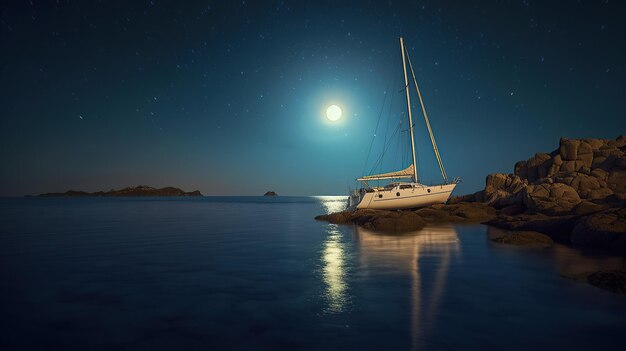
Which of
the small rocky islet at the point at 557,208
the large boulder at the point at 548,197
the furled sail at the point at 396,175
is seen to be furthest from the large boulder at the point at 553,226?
the furled sail at the point at 396,175

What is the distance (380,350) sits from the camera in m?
5.99

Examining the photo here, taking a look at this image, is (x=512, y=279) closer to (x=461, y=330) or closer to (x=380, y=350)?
(x=461, y=330)

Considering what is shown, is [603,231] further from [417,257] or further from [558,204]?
[558,204]

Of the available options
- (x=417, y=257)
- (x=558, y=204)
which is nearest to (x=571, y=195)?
(x=558, y=204)

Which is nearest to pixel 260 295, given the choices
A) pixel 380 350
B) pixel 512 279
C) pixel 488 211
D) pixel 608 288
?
pixel 380 350

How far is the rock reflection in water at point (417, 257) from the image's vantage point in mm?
7891

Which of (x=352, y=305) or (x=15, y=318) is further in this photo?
(x=352, y=305)

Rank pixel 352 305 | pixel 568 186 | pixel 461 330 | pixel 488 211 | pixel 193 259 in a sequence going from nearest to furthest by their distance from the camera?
pixel 461 330 < pixel 352 305 < pixel 193 259 < pixel 568 186 < pixel 488 211

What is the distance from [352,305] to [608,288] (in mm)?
7351

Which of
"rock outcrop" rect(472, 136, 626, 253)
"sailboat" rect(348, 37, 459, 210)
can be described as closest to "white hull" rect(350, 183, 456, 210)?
"sailboat" rect(348, 37, 459, 210)

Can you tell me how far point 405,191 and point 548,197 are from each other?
42.7ft

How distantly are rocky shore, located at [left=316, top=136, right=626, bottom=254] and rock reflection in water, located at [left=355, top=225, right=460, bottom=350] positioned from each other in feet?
11.3

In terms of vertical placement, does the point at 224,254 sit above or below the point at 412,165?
below

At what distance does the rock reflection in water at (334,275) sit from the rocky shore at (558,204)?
921cm
